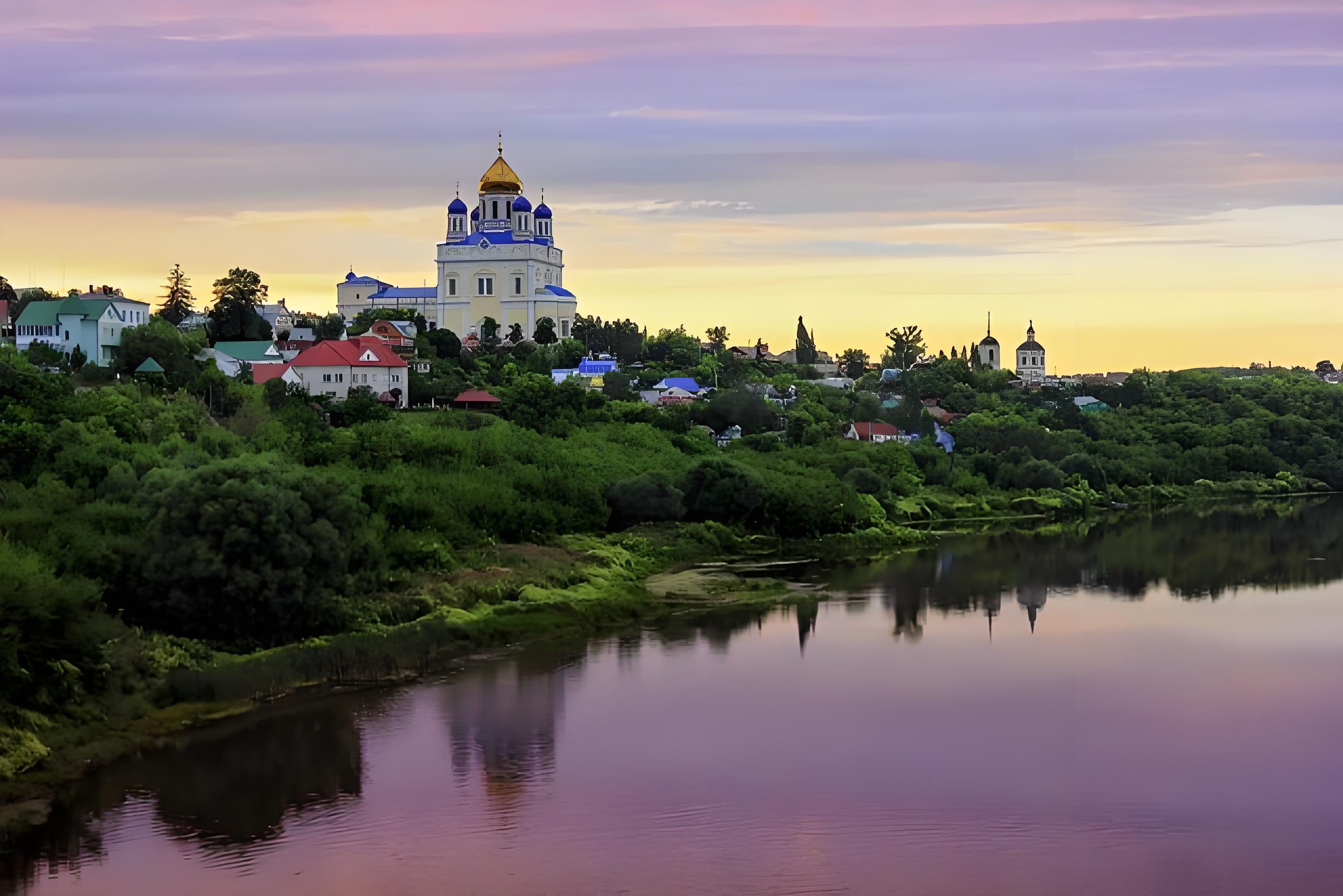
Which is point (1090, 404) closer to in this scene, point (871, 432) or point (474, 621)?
point (871, 432)

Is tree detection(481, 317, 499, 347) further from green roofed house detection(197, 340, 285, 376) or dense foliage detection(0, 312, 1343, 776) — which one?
green roofed house detection(197, 340, 285, 376)

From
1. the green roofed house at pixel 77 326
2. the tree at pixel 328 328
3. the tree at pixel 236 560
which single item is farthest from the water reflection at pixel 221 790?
the tree at pixel 328 328

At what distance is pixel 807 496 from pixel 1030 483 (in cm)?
1143

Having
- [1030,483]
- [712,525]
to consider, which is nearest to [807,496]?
[712,525]

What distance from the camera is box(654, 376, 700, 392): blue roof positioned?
4472cm

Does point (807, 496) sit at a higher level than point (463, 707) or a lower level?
higher

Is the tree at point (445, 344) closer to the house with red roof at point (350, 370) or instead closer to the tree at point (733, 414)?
the tree at point (733, 414)

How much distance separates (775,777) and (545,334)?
35111mm

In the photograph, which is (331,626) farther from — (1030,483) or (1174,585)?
(1030,483)

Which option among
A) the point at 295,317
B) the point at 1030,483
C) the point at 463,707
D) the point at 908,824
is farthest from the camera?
the point at 295,317

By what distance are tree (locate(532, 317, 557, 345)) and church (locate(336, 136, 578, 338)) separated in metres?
1.44

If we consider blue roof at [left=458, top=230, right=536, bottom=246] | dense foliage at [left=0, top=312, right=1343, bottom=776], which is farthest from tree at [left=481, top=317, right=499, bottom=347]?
blue roof at [left=458, top=230, right=536, bottom=246]

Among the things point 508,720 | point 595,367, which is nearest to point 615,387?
point 595,367

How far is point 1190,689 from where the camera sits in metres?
18.6
